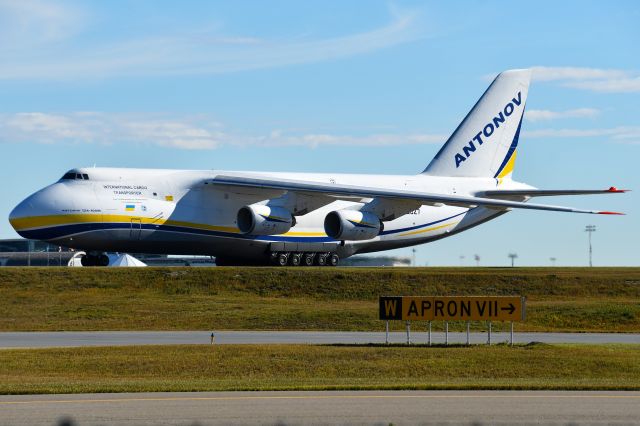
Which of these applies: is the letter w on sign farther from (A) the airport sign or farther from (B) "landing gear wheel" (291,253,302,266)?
(B) "landing gear wheel" (291,253,302,266)

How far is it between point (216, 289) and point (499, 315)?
15.5 m

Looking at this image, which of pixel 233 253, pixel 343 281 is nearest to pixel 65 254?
pixel 233 253

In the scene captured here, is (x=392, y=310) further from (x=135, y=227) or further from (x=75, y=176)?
(x=75, y=176)

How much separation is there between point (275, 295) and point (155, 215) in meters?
6.53

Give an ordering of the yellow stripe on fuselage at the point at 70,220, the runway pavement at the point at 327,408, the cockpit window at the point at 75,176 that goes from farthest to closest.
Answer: the cockpit window at the point at 75,176
the yellow stripe on fuselage at the point at 70,220
the runway pavement at the point at 327,408

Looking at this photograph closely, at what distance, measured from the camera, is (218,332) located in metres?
34.0

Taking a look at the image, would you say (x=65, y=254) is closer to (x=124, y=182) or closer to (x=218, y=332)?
(x=124, y=182)

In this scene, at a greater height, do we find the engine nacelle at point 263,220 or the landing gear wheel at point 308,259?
the engine nacelle at point 263,220

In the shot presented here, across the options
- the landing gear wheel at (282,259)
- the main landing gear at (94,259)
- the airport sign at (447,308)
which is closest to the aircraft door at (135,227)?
the main landing gear at (94,259)

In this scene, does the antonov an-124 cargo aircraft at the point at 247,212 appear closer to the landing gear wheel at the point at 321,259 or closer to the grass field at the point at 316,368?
the landing gear wheel at the point at 321,259

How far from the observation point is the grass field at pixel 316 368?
802 inches

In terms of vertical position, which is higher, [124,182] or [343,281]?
[124,182]

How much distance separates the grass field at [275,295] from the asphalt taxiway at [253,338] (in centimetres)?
241

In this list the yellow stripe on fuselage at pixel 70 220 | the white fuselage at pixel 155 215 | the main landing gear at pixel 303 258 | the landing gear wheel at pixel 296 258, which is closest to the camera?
the yellow stripe on fuselage at pixel 70 220
